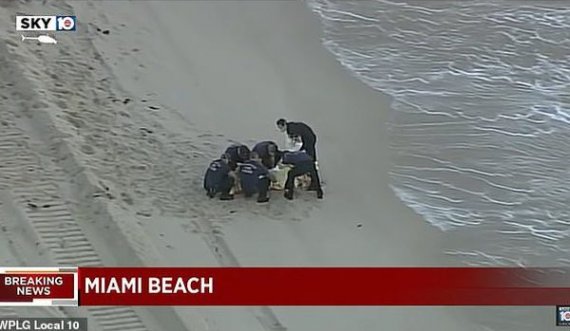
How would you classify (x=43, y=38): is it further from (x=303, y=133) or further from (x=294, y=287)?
(x=294, y=287)

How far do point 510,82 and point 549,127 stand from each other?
18 cm

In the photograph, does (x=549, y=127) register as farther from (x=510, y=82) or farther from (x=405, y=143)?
(x=405, y=143)

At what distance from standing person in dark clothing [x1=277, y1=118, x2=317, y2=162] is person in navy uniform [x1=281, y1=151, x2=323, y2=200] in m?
0.02

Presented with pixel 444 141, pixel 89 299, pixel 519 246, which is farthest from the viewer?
pixel 444 141

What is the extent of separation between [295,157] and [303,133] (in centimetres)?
7

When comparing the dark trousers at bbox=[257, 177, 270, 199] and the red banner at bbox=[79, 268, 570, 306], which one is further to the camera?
the dark trousers at bbox=[257, 177, 270, 199]

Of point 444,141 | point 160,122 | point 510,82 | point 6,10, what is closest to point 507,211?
point 444,141

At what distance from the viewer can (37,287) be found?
1.94 metres

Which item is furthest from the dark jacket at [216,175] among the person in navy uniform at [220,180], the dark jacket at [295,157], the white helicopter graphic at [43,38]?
the white helicopter graphic at [43,38]

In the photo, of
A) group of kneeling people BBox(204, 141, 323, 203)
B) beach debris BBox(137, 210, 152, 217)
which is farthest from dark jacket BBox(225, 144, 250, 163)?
beach debris BBox(137, 210, 152, 217)

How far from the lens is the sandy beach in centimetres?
198

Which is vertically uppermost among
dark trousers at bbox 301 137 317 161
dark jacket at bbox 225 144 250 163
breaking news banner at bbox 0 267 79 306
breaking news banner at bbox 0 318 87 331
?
dark trousers at bbox 301 137 317 161

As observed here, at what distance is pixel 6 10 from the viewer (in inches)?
85.0

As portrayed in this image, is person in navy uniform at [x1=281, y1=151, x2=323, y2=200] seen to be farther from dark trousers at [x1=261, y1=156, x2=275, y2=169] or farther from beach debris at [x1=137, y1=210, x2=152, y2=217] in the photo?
beach debris at [x1=137, y1=210, x2=152, y2=217]
